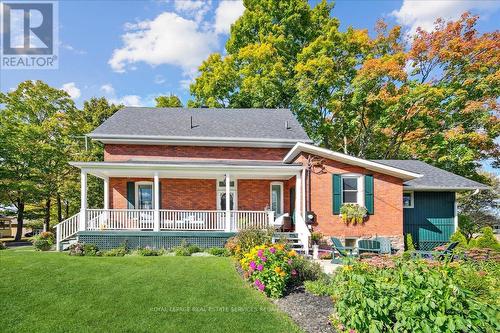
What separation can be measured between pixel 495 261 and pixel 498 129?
50.4ft

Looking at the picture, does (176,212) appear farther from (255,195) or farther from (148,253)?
(255,195)

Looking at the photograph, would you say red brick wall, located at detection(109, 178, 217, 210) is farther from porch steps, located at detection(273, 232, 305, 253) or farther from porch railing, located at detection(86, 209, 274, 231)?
porch steps, located at detection(273, 232, 305, 253)

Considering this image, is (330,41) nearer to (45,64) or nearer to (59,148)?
(45,64)

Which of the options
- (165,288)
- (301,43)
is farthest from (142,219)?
(301,43)

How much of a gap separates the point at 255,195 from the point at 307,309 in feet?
32.9

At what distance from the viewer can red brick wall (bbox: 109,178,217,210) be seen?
15.5 metres

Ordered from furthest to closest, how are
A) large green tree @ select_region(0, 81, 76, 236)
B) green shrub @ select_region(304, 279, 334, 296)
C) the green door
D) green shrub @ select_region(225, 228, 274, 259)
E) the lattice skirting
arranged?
large green tree @ select_region(0, 81, 76, 236), the green door, the lattice skirting, green shrub @ select_region(225, 228, 274, 259), green shrub @ select_region(304, 279, 334, 296)

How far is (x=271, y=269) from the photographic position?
22.5ft

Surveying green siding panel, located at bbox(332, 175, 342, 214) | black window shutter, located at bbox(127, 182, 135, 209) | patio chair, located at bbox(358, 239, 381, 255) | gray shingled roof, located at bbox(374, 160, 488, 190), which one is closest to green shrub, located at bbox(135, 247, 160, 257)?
black window shutter, located at bbox(127, 182, 135, 209)

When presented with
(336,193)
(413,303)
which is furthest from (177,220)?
(413,303)

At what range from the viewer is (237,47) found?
28.1 m

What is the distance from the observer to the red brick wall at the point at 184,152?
52.5 feet

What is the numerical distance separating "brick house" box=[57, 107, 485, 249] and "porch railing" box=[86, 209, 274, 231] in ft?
0.16

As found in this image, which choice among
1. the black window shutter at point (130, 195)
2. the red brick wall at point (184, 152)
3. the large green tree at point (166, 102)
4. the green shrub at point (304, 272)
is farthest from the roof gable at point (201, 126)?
the green shrub at point (304, 272)
